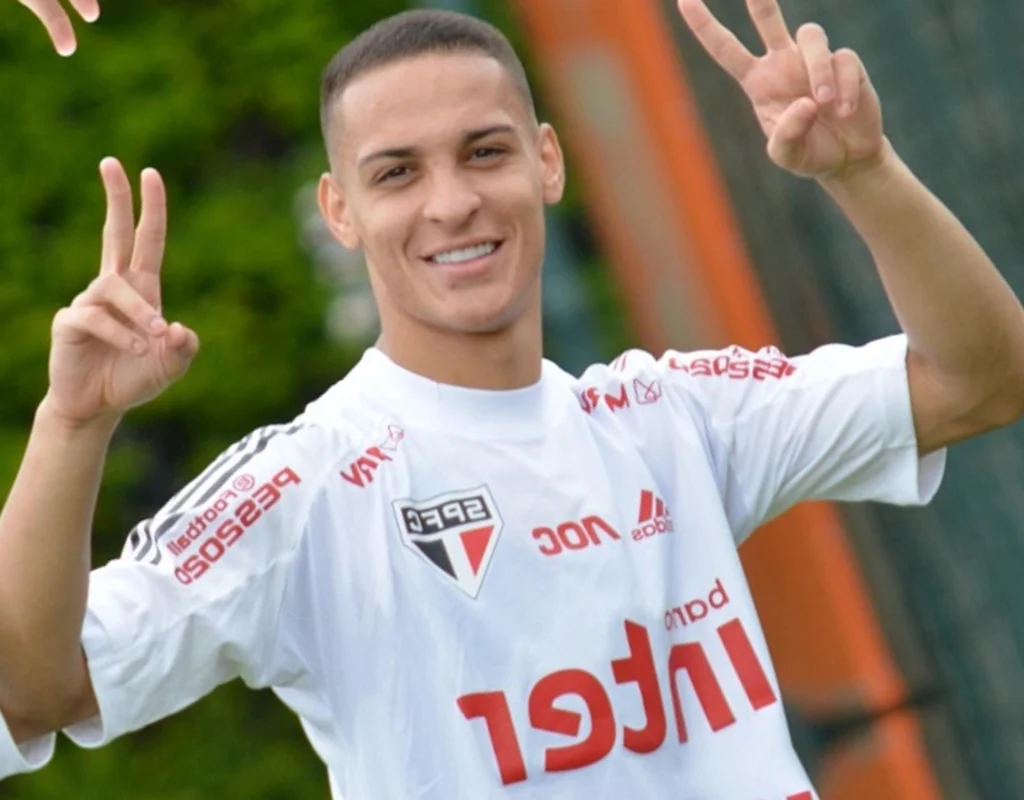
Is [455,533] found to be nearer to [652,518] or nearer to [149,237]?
[652,518]

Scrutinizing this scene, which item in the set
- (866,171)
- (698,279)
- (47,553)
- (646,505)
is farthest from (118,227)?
(698,279)

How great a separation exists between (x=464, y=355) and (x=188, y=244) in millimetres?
4198

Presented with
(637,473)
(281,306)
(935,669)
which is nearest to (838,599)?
(935,669)

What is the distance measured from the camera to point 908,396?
373cm

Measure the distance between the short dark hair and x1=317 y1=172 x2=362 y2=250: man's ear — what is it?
3.0 inches

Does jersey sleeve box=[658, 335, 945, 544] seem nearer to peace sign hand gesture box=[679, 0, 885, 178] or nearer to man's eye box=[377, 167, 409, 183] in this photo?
peace sign hand gesture box=[679, 0, 885, 178]

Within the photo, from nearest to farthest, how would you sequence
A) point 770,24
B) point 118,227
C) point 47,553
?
point 47,553, point 118,227, point 770,24

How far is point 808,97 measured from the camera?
3.37 m

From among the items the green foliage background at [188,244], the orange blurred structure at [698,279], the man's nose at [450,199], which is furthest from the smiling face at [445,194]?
the green foliage background at [188,244]

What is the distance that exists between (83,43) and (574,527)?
185 inches

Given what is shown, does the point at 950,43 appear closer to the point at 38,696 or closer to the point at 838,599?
the point at 838,599

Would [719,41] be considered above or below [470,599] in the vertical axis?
above

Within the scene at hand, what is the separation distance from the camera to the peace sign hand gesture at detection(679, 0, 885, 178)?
11.0ft

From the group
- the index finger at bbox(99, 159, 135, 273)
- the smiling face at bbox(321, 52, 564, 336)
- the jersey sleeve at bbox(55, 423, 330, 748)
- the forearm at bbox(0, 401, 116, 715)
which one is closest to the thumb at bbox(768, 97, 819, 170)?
the smiling face at bbox(321, 52, 564, 336)
